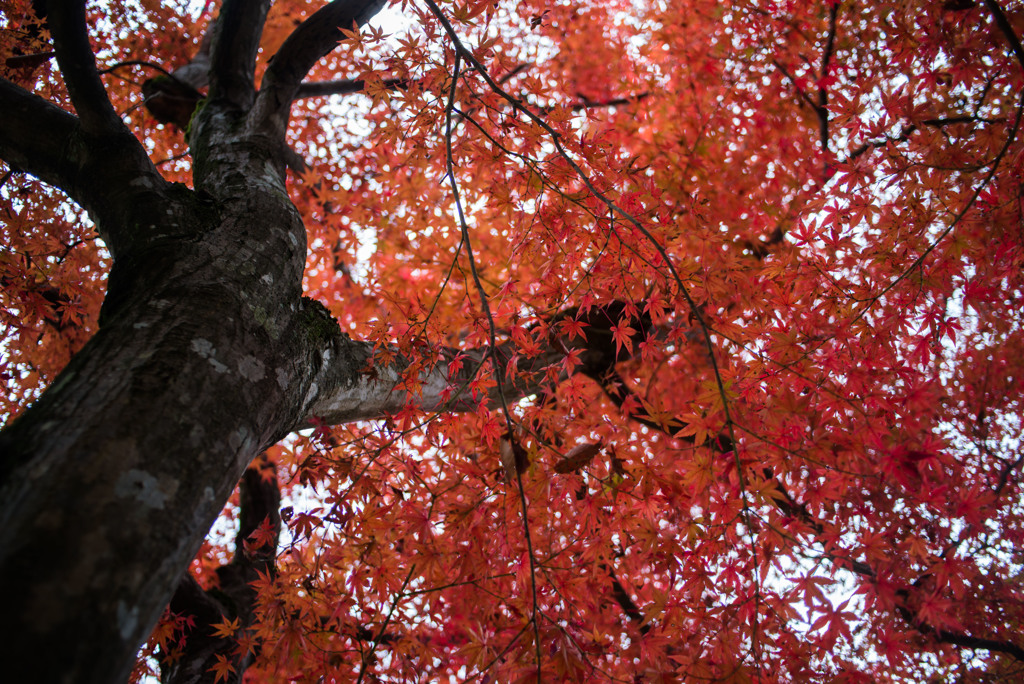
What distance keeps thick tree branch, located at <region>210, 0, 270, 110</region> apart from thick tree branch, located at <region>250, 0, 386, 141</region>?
0.25m

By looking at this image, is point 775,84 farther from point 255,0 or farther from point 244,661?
point 244,661

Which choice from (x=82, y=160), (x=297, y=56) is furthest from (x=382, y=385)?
(x=297, y=56)

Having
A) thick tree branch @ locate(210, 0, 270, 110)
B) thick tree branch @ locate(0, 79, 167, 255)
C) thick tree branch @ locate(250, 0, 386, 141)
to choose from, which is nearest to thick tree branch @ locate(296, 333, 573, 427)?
thick tree branch @ locate(0, 79, 167, 255)

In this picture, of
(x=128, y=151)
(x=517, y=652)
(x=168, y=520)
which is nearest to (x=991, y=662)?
(x=517, y=652)

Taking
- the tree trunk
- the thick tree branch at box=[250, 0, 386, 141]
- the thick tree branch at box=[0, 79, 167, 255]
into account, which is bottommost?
the tree trunk

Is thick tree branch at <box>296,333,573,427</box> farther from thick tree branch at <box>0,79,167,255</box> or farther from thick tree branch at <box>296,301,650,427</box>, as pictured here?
thick tree branch at <box>0,79,167,255</box>

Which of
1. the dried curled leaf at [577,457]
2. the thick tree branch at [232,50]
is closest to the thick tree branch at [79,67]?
the thick tree branch at [232,50]

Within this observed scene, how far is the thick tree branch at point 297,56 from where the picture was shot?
2506 millimetres

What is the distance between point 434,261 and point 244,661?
2761 mm

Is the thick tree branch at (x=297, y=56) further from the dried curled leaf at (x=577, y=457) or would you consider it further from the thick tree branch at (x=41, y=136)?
the dried curled leaf at (x=577, y=457)

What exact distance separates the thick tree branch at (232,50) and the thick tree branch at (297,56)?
248 millimetres

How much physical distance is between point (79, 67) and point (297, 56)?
1.13m

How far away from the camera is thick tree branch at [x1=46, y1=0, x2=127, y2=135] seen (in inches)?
66.5

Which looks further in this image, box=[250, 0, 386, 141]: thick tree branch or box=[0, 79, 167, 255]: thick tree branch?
box=[250, 0, 386, 141]: thick tree branch
